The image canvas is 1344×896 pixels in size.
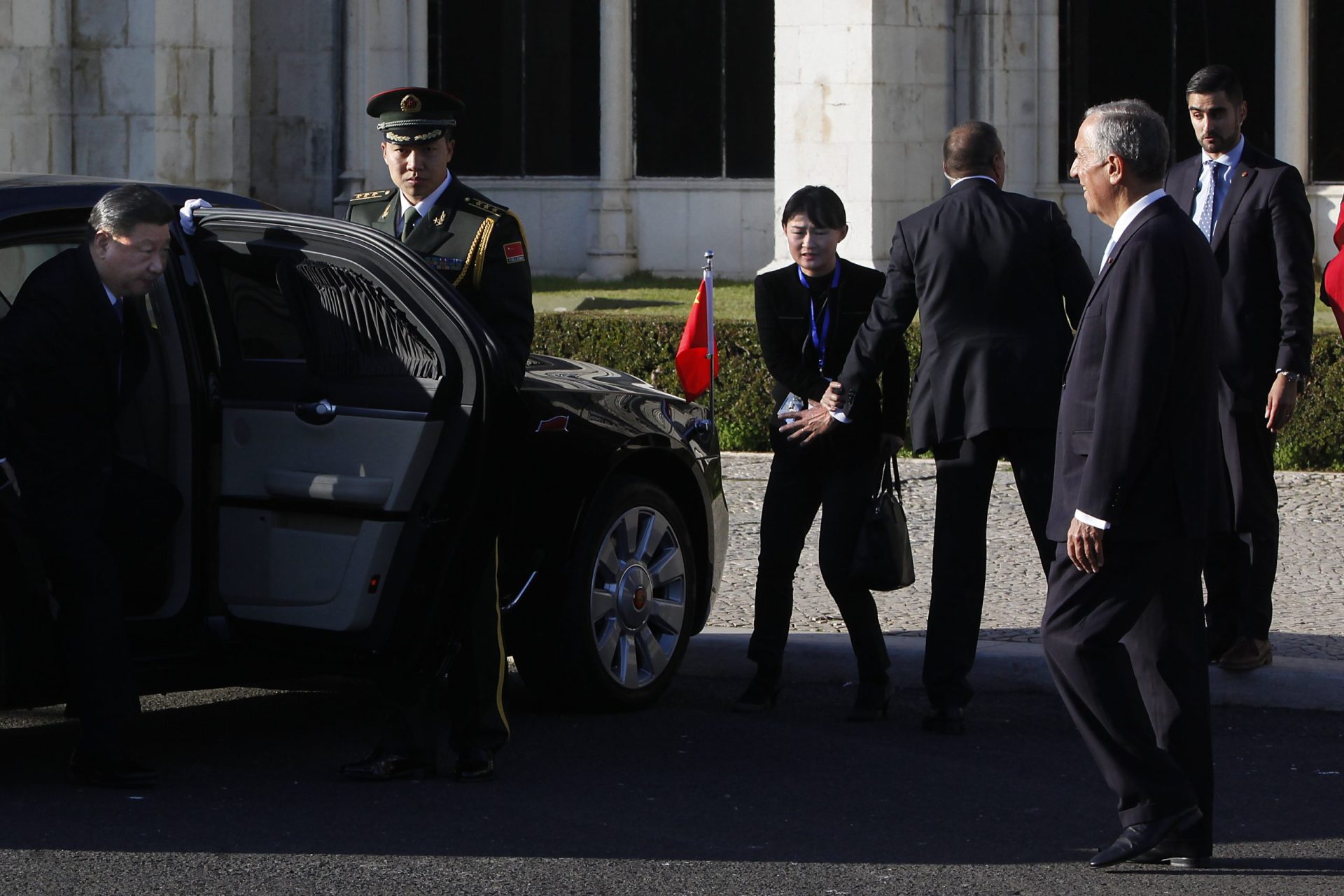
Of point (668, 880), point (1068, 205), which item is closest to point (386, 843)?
point (668, 880)

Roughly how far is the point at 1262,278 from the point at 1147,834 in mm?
2656

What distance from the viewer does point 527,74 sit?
912 inches

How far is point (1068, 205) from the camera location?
20656 mm

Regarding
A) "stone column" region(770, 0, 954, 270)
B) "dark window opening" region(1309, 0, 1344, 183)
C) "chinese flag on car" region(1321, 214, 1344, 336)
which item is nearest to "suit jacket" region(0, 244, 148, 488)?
"chinese flag on car" region(1321, 214, 1344, 336)

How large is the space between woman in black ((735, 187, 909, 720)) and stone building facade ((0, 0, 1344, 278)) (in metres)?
10.3

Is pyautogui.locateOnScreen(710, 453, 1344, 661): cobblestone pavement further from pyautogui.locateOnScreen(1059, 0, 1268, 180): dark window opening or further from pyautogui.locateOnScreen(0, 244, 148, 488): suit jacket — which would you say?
pyautogui.locateOnScreen(1059, 0, 1268, 180): dark window opening

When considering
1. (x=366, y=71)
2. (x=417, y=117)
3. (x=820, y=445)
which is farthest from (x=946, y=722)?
(x=366, y=71)

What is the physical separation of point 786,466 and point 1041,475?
901 mm

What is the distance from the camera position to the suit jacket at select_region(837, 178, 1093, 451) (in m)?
6.42

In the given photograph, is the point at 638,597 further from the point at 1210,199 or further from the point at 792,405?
the point at 1210,199

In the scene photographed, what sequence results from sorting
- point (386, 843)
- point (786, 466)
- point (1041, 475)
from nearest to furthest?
point (386, 843) < point (1041, 475) < point (786, 466)

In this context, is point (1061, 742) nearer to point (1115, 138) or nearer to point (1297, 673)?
point (1297, 673)

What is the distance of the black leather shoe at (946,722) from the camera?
6645 mm

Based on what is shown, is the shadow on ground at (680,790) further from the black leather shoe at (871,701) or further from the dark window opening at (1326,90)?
the dark window opening at (1326,90)
